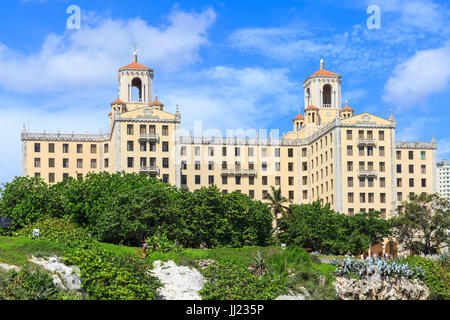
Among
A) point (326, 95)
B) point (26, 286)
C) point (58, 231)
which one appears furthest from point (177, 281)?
point (326, 95)

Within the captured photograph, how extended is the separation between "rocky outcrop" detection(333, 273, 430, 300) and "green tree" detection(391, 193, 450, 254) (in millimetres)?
27353

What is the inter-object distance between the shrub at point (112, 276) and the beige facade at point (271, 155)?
49231 millimetres

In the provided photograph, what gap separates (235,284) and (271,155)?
61.2 metres

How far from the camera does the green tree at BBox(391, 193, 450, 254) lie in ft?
284

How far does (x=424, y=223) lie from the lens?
87125 millimetres

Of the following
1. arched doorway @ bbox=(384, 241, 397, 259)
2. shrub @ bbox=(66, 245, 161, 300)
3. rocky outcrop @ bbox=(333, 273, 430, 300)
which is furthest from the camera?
arched doorway @ bbox=(384, 241, 397, 259)

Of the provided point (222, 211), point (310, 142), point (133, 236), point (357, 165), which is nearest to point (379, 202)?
point (357, 165)

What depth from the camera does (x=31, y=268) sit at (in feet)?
154

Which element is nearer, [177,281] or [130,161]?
[177,281]

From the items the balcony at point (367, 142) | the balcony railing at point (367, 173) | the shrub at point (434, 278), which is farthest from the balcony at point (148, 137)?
the shrub at point (434, 278)

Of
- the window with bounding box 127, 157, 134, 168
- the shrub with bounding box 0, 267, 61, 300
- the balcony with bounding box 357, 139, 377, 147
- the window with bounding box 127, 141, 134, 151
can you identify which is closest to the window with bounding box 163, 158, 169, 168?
the window with bounding box 127, 157, 134, 168

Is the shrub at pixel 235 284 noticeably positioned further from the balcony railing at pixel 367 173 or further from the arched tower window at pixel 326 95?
the arched tower window at pixel 326 95

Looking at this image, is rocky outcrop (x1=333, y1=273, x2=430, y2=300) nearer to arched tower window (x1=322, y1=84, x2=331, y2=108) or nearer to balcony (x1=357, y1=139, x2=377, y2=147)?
balcony (x1=357, y1=139, x2=377, y2=147)

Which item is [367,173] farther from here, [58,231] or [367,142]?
[58,231]
